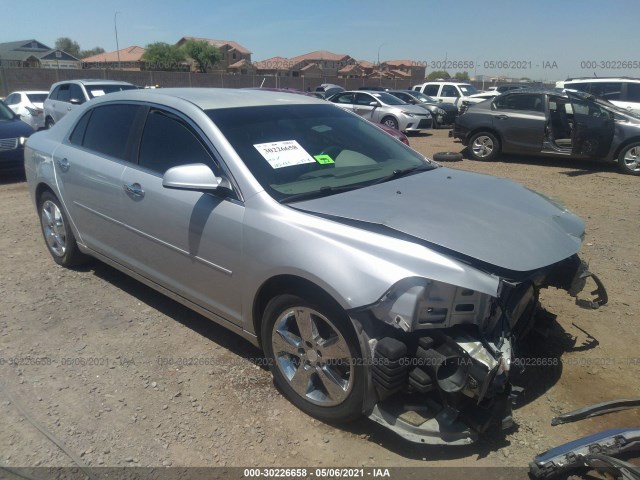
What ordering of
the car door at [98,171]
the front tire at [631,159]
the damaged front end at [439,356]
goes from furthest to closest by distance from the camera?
the front tire at [631,159] < the car door at [98,171] < the damaged front end at [439,356]

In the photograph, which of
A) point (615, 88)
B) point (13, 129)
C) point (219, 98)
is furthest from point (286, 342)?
point (615, 88)

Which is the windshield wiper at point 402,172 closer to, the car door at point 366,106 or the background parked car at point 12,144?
the background parked car at point 12,144

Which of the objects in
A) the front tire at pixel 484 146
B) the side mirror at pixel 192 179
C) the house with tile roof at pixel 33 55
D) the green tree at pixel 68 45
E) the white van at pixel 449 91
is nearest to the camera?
the side mirror at pixel 192 179

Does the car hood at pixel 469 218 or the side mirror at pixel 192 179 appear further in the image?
the side mirror at pixel 192 179

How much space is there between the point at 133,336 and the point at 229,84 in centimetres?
3907

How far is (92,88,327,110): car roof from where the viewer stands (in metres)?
3.38

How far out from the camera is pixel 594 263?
16.2 feet

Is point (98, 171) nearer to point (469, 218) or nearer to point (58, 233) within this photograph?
point (58, 233)

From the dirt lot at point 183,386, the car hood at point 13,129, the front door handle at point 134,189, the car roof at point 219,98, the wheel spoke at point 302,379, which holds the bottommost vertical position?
the dirt lot at point 183,386

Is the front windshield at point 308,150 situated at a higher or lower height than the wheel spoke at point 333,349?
higher

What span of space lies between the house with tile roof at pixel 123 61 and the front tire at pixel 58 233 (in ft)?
222

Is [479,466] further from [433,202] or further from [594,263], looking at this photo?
[594,263]

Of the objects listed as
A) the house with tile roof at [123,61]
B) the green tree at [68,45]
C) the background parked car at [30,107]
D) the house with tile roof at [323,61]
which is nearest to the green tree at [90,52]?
the green tree at [68,45]

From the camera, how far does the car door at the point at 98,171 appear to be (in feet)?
12.3
